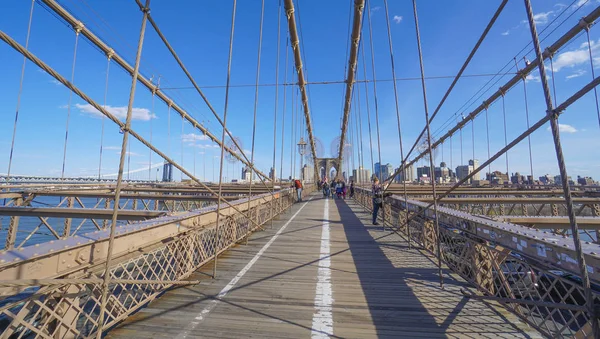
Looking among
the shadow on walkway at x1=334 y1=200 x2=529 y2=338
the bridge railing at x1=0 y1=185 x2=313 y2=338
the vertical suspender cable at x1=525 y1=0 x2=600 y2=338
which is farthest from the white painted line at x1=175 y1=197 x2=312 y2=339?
the vertical suspender cable at x1=525 y1=0 x2=600 y2=338

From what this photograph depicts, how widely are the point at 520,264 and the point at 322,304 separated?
101 inches

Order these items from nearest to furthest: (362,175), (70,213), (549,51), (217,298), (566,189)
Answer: (566,189) → (217,298) → (70,213) → (549,51) → (362,175)

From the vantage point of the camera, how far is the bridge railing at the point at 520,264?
7.80 ft

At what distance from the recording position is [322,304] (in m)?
3.40

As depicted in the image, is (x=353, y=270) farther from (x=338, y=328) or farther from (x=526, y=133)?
(x=526, y=133)

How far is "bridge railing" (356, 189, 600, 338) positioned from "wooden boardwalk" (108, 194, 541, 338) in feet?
1.07

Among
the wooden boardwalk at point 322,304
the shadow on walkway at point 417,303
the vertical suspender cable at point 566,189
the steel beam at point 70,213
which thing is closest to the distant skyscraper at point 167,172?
the steel beam at point 70,213

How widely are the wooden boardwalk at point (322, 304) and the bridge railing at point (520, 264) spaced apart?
0.33m

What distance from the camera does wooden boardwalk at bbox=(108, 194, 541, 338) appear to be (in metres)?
2.81

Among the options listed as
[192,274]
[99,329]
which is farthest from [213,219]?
[99,329]

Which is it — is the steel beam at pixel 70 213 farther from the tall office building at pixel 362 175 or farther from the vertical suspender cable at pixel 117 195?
the tall office building at pixel 362 175

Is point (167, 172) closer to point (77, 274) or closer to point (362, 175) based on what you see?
point (362, 175)

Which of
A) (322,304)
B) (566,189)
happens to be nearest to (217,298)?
(322,304)

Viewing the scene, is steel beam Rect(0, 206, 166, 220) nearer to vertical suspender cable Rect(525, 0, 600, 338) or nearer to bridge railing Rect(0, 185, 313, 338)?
bridge railing Rect(0, 185, 313, 338)
